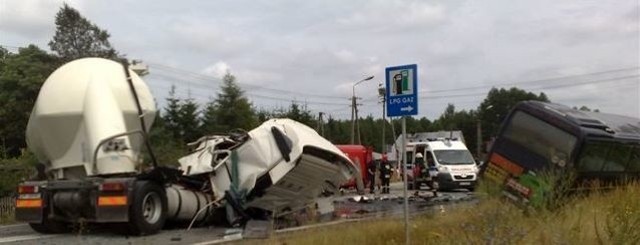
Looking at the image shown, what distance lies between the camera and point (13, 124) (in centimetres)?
4369

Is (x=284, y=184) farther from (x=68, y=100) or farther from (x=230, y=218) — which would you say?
(x=68, y=100)

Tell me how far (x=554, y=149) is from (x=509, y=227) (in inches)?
332

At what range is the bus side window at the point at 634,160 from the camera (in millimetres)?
15781

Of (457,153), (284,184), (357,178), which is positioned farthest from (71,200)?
→ (457,153)

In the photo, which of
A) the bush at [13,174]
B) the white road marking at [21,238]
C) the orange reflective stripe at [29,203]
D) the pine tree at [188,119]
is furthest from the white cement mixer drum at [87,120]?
the pine tree at [188,119]

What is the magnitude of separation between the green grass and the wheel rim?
248cm

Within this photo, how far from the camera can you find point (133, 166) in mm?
12367

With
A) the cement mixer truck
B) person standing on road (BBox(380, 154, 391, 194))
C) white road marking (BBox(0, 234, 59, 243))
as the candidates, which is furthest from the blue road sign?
person standing on road (BBox(380, 154, 391, 194))

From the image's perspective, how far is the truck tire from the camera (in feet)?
38.5

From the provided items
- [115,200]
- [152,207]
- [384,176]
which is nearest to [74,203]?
[115,200]

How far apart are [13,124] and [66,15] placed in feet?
48.9

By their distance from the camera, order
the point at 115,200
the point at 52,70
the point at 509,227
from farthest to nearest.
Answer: the point at 52,70 → the point at 115,200 → the point at 509,227

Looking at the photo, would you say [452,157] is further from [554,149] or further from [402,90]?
[402,90]

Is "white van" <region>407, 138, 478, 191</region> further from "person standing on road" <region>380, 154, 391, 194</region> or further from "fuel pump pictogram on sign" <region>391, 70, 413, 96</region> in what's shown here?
"fuel pump pictogram on sign" <region>391, 70, 413, 96</region>
